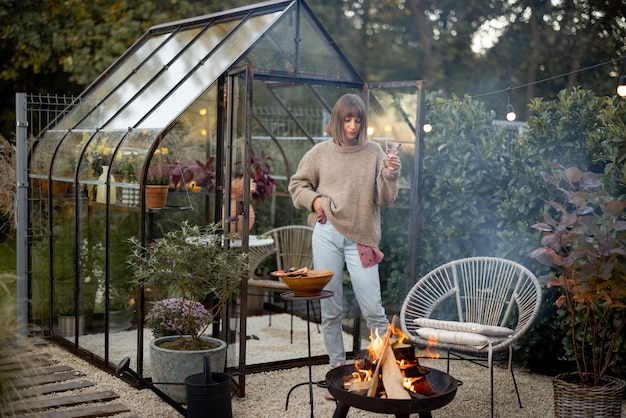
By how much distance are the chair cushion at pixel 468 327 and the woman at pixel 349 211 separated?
327mm

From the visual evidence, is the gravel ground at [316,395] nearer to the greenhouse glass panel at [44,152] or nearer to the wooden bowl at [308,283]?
the wooden bowl at [308,283]

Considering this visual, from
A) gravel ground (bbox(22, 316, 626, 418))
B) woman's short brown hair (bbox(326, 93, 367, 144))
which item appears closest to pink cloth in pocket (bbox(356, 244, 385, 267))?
woman's short brown hair (bbox(326, 93, 367, 144))

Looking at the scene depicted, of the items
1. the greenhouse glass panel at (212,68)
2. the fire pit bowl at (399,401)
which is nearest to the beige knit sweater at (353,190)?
the greenhouse glass panel at (212,68)

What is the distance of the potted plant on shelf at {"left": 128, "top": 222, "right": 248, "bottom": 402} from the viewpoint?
15.7 feet

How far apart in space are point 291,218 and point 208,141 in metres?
1.57

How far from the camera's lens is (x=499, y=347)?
A: 14.5ft

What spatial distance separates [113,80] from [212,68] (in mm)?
1723

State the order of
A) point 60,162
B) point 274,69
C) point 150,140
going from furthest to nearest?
point 60,162 → point 274,69 → point 150,140

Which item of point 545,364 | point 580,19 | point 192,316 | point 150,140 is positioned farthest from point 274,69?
point 580,19

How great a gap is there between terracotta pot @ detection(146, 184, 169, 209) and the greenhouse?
0.01 meters

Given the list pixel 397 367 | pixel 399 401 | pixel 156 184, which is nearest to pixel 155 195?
pixel 156 184

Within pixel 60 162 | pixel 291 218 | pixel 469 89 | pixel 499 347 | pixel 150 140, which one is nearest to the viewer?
pixel 499 347

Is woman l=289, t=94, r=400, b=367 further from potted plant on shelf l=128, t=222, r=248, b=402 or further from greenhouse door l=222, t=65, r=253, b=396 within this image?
potted plant on shelf l=128, t=222, r=248, b=402

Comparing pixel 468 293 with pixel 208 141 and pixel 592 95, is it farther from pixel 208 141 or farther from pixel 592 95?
pixel 208 141
